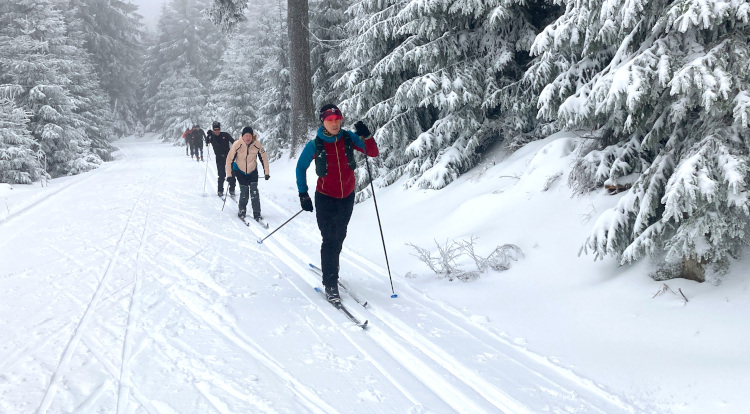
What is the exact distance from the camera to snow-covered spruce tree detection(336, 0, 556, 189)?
8.40m

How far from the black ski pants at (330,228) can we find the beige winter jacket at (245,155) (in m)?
4.88

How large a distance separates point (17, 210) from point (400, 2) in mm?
9631

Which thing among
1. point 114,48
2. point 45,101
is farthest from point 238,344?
point 114,48

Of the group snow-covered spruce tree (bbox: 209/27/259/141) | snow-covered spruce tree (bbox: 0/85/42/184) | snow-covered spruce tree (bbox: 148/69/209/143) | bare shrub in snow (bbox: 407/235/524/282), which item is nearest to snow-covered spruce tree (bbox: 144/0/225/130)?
snow-covered spruce tree (bbox: 148/69/209/143)

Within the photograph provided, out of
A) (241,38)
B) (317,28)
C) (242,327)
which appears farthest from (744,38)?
(241,38)

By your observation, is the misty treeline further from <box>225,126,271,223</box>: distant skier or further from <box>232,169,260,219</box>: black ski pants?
<box>232,169,260,219</box>: black ski pants

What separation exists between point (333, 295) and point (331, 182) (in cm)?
127

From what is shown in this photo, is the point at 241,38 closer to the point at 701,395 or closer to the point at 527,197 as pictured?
the point at 527,197

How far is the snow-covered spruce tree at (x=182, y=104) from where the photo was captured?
4391cm

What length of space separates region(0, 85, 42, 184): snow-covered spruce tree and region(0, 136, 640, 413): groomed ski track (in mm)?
10606

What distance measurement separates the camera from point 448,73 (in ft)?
28.9

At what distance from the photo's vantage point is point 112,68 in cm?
4538

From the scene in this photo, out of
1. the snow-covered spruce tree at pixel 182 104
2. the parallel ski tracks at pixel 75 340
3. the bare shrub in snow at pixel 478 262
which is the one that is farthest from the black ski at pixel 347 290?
the snow-covered spruce tree at pixel 182 104

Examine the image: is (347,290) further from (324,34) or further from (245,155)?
(324,34)
